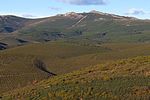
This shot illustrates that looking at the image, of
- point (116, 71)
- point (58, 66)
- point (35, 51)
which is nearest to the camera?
point (116, 71)

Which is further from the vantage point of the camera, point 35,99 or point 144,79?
point 144,79

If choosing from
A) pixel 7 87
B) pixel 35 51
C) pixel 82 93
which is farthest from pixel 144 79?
pixel 35 51

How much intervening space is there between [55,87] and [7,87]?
64.9ft

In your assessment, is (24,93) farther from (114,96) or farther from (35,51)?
(35,51)

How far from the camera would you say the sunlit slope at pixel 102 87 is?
2230cm

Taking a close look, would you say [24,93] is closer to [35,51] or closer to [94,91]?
[94,91]

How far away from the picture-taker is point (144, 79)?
25.2 m

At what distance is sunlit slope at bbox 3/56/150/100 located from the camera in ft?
73.2

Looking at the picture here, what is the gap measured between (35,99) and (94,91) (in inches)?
130

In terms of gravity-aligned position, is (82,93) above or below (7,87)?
above

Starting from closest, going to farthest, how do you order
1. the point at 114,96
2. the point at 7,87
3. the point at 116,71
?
the point at 114,96
the point at 116,71
the point at 7,87

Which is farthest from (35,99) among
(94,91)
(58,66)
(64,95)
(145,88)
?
(58,66)

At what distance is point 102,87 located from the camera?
2386cm

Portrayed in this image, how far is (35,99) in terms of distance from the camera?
23062 millimetres
